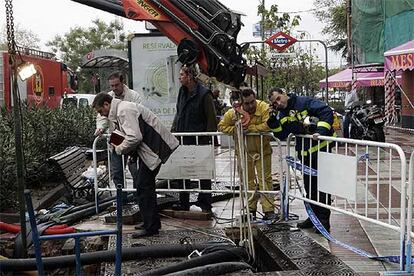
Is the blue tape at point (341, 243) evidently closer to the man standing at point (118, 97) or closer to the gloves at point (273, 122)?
the gloves at point (273, 122)

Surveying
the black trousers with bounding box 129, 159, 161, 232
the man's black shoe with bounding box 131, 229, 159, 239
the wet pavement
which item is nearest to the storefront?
the wet pavement

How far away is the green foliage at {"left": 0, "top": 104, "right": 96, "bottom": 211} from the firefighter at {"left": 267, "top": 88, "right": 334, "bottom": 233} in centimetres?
411

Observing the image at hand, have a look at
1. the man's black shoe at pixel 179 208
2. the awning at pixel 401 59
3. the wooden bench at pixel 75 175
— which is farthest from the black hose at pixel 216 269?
the awning at pixel 401 59

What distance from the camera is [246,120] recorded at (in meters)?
6.79

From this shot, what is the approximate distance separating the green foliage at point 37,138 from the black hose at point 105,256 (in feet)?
9.07

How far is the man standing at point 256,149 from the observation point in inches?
277

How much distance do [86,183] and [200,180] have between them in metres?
1.84

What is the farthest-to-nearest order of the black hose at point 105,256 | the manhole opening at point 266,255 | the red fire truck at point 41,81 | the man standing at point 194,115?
1. the red fire truck at point 41,81
2. the man standing at point 194,115
3. the black hose at point 105,256
4. the manhole opening at point 266,255

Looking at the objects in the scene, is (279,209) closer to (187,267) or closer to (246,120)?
(246,120)

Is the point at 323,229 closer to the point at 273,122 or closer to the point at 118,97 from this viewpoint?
the point at 273,122

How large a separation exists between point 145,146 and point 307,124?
184cm

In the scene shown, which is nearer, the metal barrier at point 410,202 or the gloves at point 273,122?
the metal barrier at point 410,202

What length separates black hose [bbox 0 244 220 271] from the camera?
5605 millimetres

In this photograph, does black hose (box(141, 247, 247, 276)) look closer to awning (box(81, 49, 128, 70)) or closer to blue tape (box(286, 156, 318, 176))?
blue tape (box(286, 156, 318, 176))
